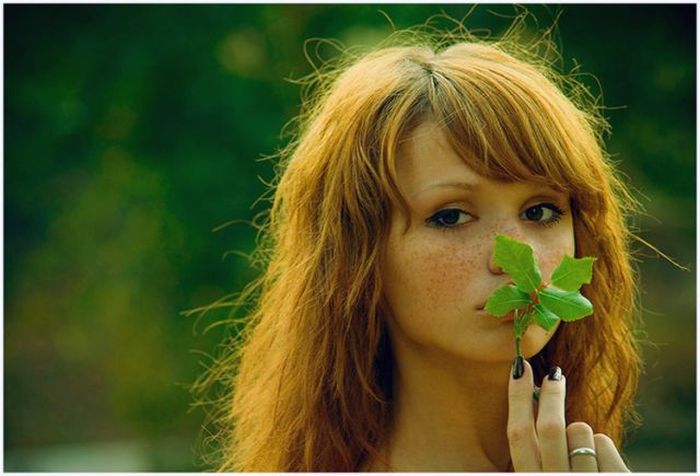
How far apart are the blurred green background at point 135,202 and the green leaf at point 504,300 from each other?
4379 mm

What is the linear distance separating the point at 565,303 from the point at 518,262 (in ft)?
0.34

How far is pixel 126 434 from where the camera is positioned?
253 inches

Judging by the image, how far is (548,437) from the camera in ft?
5.43

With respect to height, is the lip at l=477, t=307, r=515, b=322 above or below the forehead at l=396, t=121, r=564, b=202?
below

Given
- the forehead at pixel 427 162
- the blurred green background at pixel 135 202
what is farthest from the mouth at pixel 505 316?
the blurred green background at pixel 135 202

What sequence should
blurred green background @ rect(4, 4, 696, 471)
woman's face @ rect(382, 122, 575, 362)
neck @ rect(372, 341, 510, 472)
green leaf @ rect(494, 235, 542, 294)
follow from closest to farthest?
green leaf @ rect(494, 235, 542, 294) < woman's face @ rect(382, 122, 575, 362) < neck @ rect(372, 341, 510, 472) < blurred green background @ rect(4, 4, 696, 471)

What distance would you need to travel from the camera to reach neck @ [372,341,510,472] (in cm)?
189

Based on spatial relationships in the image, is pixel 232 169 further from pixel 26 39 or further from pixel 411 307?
pixel 411 307

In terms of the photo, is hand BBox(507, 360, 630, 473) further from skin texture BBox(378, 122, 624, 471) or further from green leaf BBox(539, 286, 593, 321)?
green leaf BBox(539, 286, 593, 321)

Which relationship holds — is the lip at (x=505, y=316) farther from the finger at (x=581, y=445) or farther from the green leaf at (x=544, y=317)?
the finger at (x=581, y=445)

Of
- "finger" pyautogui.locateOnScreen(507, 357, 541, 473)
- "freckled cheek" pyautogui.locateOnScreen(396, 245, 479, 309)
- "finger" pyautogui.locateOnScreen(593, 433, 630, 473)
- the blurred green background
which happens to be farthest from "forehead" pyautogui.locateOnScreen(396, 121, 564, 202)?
the blurred green background

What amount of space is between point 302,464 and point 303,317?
297 mm

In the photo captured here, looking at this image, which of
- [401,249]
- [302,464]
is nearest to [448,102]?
[401,249]

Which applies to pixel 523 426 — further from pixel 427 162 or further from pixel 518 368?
pixel 427 162
